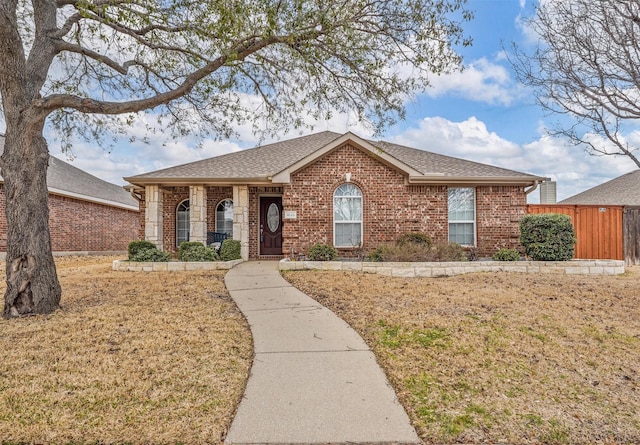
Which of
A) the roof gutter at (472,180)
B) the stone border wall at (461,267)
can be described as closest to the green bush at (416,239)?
the stone border wall at (461,267)

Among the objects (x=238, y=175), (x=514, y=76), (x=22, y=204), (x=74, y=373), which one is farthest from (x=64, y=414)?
(x=238, y=175)

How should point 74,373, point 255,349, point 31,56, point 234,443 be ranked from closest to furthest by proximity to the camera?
point 234,443 < point 74,373 < point 255,349 < point 31,56

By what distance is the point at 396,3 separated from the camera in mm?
6480

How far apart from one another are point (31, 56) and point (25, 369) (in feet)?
17.7

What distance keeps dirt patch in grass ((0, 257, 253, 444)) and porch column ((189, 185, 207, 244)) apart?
6.23 metres

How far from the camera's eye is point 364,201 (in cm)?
1214

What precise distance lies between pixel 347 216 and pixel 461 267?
3841 mm

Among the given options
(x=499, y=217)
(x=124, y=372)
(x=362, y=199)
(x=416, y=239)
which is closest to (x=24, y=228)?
(x=124, y=372)

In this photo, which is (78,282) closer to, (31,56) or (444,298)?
(31,56)

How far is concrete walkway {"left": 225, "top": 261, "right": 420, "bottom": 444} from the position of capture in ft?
8.79

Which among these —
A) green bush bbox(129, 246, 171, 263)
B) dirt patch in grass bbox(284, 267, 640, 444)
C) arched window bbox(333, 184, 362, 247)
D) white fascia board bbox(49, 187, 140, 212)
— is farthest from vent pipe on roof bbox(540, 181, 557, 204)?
white fascia board bbox(49, 187, 140, 212)

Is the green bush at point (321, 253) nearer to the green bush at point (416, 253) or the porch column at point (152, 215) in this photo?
→ the green bush at point (416, 253)

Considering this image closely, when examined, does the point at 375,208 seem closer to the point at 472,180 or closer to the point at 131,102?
the point at 472,180

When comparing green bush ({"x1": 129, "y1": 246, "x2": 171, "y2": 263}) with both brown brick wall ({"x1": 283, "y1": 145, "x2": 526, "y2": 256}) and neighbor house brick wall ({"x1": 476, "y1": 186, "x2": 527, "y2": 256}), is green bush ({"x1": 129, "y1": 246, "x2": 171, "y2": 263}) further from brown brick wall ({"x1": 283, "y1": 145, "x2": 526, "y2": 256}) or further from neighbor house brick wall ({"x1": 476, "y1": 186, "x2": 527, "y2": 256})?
neighbor house brick wall ({"x1": 476, "y1": 186, "x2": 527, "y2": 256})
